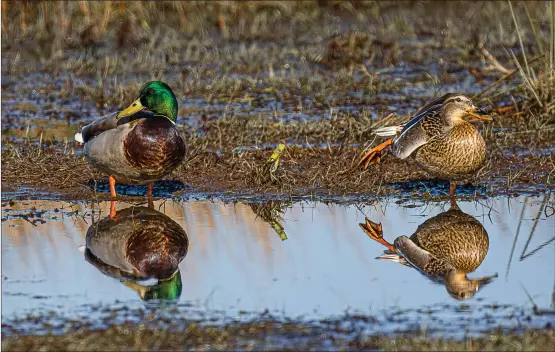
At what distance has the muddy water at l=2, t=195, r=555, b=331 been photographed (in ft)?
16.6

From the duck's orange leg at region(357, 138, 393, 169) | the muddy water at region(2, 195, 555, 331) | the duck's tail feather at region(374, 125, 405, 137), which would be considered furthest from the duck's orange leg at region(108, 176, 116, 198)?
the duck's tail feather at region(374, 125, 405, 137)

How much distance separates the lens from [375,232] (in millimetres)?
6473

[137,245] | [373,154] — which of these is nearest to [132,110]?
[137,245]

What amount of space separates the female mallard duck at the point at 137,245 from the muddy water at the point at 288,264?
31 mm

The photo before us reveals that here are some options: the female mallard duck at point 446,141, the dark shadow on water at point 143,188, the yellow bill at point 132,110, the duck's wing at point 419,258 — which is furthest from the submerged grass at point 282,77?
the duck's wing at point 419,258

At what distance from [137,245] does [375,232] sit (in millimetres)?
1392

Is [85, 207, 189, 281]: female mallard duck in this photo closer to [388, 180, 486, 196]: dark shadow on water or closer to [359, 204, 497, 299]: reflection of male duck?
[359, 204, 497, 299]: reflection of male duck

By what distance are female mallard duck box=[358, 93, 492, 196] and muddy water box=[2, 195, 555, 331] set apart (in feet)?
0.85

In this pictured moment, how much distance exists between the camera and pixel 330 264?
5793mm

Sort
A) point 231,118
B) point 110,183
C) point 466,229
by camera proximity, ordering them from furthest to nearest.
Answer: point 231,118, point 110,183, point 466,229

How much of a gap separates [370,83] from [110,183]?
395 cm

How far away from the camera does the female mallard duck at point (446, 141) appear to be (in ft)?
23.2

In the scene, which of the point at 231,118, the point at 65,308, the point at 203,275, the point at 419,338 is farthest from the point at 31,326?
the point at 231,118

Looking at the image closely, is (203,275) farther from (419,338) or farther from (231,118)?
(231,118)
